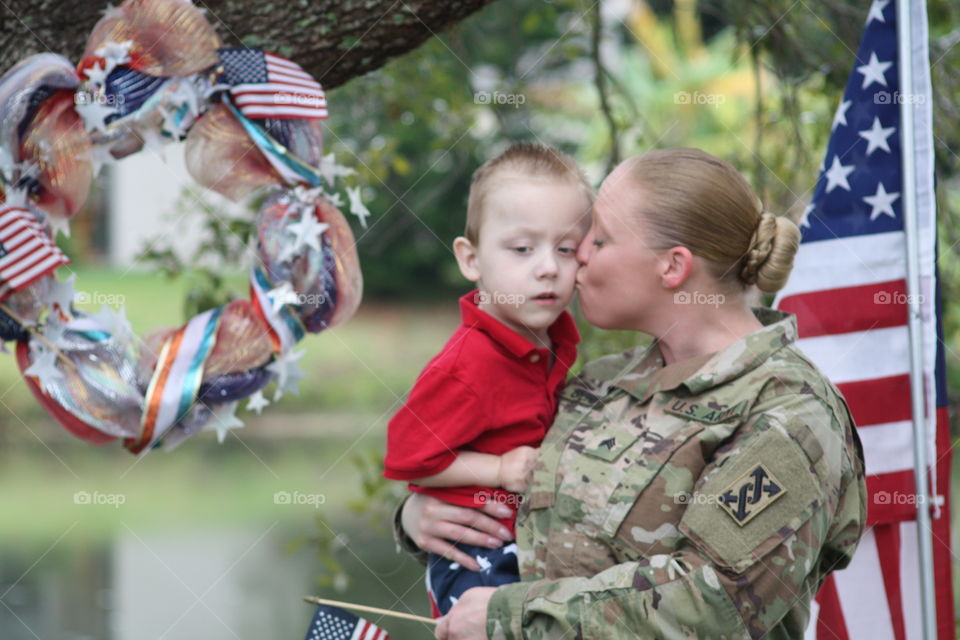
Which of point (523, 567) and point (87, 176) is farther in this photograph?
point (87, 176)

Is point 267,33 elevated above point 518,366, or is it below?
above

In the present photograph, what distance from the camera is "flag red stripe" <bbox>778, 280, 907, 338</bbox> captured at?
2.53m

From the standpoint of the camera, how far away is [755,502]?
1514 mm

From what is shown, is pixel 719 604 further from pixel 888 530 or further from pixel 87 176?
pixel 87 176

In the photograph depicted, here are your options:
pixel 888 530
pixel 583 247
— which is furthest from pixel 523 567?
pixel 888 530

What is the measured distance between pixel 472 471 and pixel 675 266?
1.57ft

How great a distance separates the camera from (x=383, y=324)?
15.6m

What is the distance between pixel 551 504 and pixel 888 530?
112 cm

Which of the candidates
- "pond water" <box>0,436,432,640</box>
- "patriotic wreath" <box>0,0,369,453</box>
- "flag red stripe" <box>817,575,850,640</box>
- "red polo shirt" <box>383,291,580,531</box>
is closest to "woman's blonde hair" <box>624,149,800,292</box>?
"red polo shirt" <box>383,291,580,531</box>

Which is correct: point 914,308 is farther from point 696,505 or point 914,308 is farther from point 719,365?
point 696,505

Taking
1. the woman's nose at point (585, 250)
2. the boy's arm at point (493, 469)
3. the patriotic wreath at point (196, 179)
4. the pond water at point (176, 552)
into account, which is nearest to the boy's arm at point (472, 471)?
the boy's arm at point (493, 469)

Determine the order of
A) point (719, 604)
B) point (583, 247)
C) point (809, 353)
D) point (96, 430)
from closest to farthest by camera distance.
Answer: point (719, 604) → point (583, 247) → point (96, 430) → point (809, 353)

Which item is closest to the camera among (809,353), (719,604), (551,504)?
(719,604)

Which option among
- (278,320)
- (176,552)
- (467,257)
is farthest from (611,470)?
(176,552)
